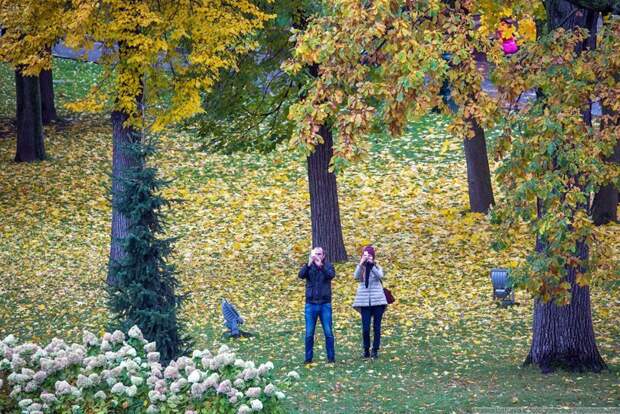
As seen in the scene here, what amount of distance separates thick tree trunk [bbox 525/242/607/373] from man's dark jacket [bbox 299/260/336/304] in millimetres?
2517

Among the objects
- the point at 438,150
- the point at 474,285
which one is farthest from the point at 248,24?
the point at 438,150

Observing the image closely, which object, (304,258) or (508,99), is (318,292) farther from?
(304,258)

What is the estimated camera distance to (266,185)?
78.7 ft

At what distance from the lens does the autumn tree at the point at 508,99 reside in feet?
32.0

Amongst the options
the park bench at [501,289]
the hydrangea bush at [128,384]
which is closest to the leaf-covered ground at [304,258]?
the park bench at [501,289]

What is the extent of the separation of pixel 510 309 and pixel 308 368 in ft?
12.9

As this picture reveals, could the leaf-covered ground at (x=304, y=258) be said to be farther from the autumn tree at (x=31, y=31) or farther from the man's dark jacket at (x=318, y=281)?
the autumn tree at (x=31, y=31)

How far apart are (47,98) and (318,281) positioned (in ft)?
60.1

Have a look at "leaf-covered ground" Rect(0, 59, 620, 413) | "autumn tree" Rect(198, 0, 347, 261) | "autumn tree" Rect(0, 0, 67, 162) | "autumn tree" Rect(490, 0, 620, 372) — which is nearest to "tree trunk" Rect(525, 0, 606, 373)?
"leaf-covered ground" Rect(0, 59, 620, 413)

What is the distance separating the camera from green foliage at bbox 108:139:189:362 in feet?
32.8

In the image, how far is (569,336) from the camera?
40.3ft

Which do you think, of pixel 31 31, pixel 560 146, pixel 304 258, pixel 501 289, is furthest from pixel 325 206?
pixel 560 146

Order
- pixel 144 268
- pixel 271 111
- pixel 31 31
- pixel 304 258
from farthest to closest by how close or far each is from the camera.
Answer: pixel 304 258
pixel 271 111
pixel 31 31
pixel 144 268

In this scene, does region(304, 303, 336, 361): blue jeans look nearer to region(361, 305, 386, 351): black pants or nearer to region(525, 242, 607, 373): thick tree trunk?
region(361, 305, 386, 351): black pants
